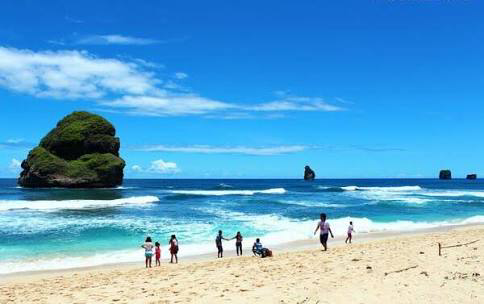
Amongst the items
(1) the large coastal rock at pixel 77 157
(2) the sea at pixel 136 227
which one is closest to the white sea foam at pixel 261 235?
(2) the sea at pixel 136 227

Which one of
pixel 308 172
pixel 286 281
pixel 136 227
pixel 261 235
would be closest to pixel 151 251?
pixel 286 281

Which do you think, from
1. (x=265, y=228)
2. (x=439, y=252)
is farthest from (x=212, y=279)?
(x=265, y=228)

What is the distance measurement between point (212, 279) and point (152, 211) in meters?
26.8

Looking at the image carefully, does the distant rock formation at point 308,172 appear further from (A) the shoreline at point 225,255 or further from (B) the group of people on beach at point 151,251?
(B) the group of people on beach at point 151,251

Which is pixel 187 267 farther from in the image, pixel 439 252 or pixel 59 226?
pixel 59 226

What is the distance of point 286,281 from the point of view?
12.2 meters

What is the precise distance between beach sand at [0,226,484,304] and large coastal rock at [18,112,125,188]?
63.1 m

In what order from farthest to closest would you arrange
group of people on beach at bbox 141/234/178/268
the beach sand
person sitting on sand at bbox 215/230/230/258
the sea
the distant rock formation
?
the distant rock formation < the sea < person sitting on sand at bbox 215/230/230/258 < group of people on beach at bbox 141/234/178/268 < the beach sand

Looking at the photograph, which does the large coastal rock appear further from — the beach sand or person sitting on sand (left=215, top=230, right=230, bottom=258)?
the beach sand

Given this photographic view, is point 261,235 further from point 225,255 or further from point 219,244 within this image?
point 219,244

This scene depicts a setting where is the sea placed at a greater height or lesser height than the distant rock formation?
lesser

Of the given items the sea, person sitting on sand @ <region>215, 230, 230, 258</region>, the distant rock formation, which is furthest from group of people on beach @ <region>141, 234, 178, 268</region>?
the distant rock formation

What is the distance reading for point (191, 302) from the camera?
10.6 metres

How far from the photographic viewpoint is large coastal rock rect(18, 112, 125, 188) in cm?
7631
